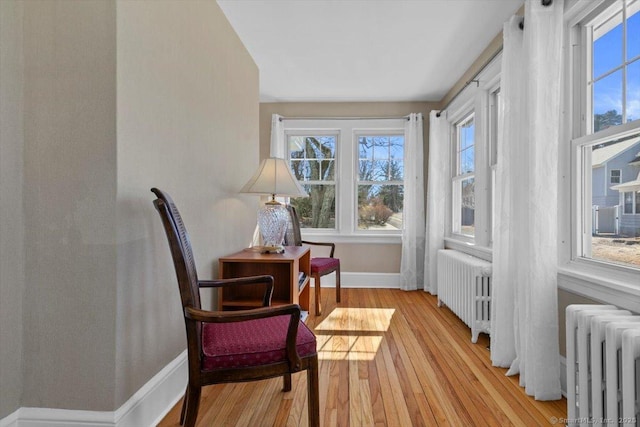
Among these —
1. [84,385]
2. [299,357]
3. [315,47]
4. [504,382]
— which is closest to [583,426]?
[504,382]

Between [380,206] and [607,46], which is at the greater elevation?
[607,46]

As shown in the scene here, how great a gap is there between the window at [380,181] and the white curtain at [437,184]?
58cm

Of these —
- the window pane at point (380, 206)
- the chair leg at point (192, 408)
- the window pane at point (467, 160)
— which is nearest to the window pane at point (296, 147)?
the window pane at point (380, 206)

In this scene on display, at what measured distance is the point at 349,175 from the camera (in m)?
4.90

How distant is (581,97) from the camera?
2.05 metres

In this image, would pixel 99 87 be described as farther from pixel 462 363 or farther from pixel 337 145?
pixel 337 145

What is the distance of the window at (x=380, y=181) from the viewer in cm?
494

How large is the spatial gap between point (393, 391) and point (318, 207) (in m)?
3.22

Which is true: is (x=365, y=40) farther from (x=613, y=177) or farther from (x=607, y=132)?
(x=613, y=177)

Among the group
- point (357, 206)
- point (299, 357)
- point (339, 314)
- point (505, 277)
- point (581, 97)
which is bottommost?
point (339, 314)

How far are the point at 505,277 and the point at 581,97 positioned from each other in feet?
3.84

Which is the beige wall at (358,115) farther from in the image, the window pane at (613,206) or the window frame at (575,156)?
the window pane at (613,206)

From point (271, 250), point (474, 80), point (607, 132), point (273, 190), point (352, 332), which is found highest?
point (474, 80)

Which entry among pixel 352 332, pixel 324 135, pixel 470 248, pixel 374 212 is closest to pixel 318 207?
pixel 374 212
